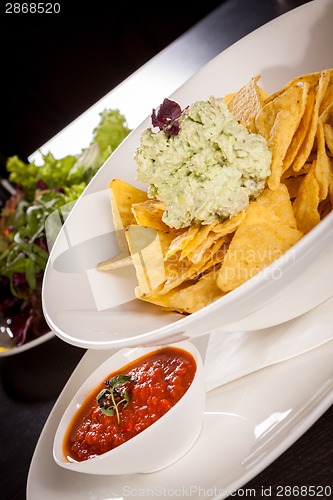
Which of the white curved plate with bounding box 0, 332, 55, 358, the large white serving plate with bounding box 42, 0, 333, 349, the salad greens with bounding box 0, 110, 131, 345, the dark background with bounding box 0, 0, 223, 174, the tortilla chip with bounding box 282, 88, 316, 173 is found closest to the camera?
the large white serving plate with bounding box 42, 0, 333, 349

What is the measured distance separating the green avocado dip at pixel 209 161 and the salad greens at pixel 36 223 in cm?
86

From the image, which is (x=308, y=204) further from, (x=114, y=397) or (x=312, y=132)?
(x=114, y=397)

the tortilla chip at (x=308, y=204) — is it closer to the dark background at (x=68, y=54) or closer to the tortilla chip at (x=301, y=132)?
the tortilla chip at (x=301, y=132)

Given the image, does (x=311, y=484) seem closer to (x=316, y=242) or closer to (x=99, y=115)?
(x=316, y=242)

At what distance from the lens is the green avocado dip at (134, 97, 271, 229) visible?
101 cm

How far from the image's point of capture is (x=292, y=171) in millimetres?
1134

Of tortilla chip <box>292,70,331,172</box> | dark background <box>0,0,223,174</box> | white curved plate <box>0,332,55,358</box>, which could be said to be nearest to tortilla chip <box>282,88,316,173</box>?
tortilla chip <box>292,70,331,172</box>

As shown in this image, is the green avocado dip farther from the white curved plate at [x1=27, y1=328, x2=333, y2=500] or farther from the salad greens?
the salad greens

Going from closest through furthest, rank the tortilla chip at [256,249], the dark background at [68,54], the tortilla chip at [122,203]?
the tortilla chip at [256,249], the tortilla chip at [122,203], the dark background at [68,54]

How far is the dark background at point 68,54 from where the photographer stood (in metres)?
3.93

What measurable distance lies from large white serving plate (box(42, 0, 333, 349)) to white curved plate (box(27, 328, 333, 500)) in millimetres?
103

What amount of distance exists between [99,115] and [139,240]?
4.03 feet

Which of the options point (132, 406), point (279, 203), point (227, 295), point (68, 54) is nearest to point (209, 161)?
point (279, 203)

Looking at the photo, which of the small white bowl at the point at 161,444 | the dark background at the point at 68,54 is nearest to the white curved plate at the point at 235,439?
the small white bowl at the point at 161,444
